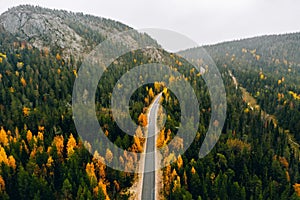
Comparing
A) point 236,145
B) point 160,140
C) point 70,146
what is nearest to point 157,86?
point 160,140

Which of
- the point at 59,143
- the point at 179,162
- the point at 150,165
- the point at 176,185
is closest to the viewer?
the point at 176,185

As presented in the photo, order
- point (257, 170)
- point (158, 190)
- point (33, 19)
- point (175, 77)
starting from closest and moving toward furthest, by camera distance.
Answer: point (158, 190) < point (257, 170) < point (175, 77) < point (33, 19)

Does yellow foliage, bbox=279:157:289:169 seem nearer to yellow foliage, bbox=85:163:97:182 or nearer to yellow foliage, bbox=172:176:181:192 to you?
yellow foliage, bbox=172:176:181:192

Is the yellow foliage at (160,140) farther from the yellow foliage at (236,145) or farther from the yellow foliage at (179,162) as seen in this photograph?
the yellow foliage at (236,145)

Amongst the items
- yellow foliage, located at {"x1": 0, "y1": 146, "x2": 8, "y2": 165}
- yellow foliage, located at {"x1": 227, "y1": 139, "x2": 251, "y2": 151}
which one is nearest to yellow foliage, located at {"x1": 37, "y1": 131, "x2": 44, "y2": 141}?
yellow foliage, located at {"x1": 0, "y1": 146, "x2": 8, "y2": 165}

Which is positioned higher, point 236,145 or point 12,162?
point 236,145

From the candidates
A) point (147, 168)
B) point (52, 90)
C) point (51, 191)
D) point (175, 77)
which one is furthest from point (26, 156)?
point (175, 77)

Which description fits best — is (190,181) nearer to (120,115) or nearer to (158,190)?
(158,190)

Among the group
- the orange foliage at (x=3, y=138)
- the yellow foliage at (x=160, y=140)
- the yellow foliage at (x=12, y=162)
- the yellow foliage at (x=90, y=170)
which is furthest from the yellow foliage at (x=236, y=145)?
the orange foliage at (x=3, y=138)

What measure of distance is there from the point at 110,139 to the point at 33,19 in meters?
130

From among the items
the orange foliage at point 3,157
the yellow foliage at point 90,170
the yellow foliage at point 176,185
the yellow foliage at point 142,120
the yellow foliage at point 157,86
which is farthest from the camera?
the yellow foliage at point 157,86

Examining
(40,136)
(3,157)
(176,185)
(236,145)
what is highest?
(40,136)

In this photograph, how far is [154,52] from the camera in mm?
180000

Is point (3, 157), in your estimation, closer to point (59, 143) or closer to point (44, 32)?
point (59, 143)
